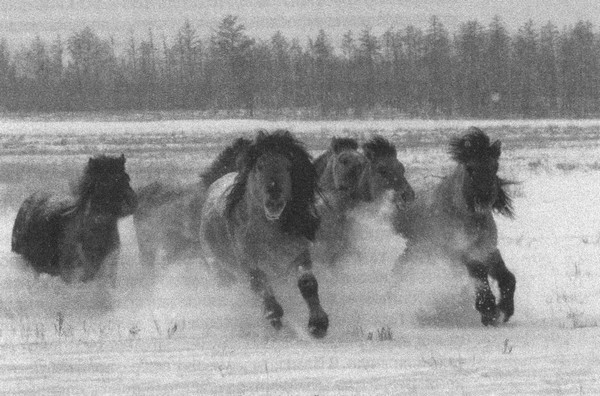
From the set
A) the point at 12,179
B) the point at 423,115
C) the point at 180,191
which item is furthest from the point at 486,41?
the point at 180,191

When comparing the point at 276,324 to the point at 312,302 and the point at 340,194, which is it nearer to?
the point at 312,302

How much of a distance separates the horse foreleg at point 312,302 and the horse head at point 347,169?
2.36m

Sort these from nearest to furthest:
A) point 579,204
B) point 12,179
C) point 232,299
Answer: point 232,299 → point 579,204 → point 12,179

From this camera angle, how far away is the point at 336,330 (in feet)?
24.7

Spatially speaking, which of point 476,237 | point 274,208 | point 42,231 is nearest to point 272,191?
point 274,208

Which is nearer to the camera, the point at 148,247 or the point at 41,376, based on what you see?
the point at 41,376

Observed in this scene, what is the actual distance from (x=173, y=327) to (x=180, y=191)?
365cm

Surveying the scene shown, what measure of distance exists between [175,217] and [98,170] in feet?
4.50

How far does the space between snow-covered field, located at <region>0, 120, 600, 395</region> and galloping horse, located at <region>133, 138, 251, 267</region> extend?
22 centimetres

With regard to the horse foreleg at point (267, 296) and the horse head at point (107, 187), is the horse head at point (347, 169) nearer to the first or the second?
the horse head at point (107, 187)

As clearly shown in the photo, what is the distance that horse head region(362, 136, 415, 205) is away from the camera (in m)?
10.0

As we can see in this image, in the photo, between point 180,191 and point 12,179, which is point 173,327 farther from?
point 12,179

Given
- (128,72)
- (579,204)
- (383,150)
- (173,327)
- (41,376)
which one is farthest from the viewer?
(128,72)

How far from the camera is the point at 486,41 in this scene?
94.0 meters
